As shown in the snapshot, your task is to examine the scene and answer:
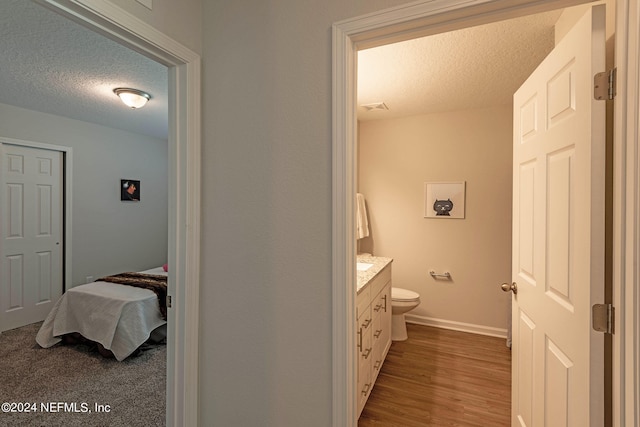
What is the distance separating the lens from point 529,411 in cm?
142

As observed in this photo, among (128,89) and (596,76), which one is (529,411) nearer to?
(596,76)

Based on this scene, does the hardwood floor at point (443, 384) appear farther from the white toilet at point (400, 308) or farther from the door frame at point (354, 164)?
the door frame at point (354, 164)

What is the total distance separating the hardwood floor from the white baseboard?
0.09m

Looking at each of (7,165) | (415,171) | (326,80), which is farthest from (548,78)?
(7,165)

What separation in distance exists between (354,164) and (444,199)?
262 cm

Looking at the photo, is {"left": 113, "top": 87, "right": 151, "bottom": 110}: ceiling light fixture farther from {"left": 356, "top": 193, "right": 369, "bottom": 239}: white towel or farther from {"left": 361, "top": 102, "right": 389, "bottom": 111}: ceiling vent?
{"left": 356, "top": 193, "right": 369, "bottom": 239}: white towel

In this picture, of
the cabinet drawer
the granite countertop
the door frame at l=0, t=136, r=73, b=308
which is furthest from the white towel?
the door frame at l=0, t=136, r=73, b=308

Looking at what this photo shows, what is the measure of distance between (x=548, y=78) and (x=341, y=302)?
4.22 feet

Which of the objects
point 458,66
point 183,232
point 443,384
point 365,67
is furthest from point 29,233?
point 458,66

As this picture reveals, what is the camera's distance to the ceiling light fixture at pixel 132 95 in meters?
2.79

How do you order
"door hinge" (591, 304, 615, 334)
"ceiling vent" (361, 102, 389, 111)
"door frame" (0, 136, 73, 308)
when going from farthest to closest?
1. "door frame" (0, 136, 73, 308)
2. "ceiling vent" (361, 102, 389, 111)
3. "door hinge" (591, 304, 615, 334)

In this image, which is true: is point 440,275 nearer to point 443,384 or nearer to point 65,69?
point 443,384

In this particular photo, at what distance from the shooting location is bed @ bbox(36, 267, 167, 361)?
8.43 ft

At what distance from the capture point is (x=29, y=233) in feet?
11.3
